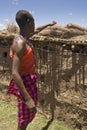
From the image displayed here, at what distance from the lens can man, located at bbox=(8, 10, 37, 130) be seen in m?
3.49

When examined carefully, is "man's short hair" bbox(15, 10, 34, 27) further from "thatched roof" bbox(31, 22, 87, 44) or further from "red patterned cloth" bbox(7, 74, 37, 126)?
"thatched roof" bbox(31, 22, 87, 44)

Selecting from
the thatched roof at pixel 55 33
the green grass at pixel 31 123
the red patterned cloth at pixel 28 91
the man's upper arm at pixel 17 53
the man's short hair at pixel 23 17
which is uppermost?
the man's short hair at pixel 23 17

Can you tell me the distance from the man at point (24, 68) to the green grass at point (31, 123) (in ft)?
5.70

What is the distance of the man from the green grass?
1738mm

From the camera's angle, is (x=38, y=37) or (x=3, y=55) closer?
(x=38, y=37)

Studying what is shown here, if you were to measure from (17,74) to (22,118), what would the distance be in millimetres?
699

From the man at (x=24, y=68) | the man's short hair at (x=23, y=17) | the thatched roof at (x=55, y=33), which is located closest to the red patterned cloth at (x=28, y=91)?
the man at (x=24, y=68)

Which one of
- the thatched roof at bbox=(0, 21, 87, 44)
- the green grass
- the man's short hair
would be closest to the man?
the man's short hair

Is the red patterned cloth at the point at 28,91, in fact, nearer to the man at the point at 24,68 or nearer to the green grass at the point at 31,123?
the man at the point at 24,68

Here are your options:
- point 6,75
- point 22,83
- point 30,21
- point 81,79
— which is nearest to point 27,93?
point 22,83

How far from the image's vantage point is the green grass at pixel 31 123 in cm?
561

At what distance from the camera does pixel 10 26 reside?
7.77 m

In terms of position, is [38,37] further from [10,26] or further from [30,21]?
[30,21]

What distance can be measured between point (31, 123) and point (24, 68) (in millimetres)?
2364
